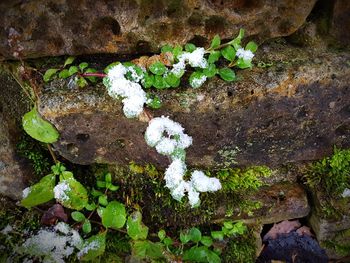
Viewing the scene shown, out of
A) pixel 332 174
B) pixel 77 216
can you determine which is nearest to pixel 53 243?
pixel 77 216

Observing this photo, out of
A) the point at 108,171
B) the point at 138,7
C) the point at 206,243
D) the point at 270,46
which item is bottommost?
the point at 206,243

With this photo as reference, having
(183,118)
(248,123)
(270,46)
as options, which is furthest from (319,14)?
(183,118)

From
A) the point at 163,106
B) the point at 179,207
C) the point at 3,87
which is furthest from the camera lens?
the point at 179,207

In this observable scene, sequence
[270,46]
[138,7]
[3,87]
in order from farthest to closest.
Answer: [3,87], [270,46], [138,7]

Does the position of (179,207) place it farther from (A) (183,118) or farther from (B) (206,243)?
(A) (183,118)

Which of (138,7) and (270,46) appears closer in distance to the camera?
(138,7)

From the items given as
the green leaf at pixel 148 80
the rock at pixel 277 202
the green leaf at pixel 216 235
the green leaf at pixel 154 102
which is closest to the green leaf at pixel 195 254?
the green leaf at pixel 216 235

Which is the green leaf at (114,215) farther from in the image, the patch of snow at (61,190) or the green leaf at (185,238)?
the green leaf at (185,238)

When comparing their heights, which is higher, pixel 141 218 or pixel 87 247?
pixel 141 218

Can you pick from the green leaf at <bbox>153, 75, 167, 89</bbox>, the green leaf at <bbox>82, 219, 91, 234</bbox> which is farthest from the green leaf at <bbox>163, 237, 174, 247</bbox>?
the green leaf at <bbox>153, 75, 167, 89</bbox>
